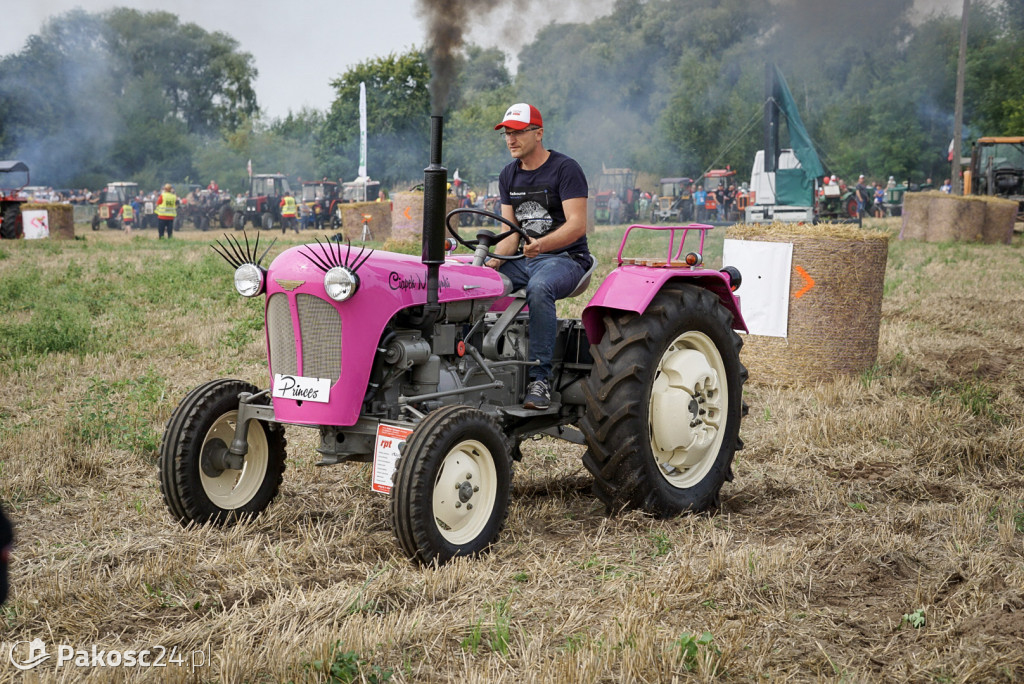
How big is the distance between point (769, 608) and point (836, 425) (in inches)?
109

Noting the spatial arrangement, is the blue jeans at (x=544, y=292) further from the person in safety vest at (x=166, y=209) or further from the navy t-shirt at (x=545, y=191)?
the person in safety vest at (x=166, y=209)

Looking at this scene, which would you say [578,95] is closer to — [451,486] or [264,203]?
[264,203]

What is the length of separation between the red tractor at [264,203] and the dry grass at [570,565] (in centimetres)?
2784

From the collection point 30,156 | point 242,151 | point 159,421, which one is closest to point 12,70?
point 30,156

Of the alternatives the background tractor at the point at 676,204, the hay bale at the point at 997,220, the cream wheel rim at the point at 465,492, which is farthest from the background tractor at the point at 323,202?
the cream wheel rim at the point at 465,492

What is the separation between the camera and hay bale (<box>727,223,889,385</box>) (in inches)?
292

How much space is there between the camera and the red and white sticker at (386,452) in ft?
12.9

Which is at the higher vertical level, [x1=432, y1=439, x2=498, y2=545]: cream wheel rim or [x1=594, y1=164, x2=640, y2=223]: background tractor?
[x1=594, y1=164, x2=640, y2=223]: background tractor

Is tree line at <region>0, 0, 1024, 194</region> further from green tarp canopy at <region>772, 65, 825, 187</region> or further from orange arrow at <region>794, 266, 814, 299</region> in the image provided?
orange arrow at <region>794, 266, 814, 299</region>

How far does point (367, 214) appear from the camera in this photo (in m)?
27.8

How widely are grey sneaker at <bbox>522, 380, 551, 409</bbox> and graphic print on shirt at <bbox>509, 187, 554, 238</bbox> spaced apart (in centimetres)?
74

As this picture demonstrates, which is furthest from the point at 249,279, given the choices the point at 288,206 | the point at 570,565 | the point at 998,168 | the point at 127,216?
the point at 127,216

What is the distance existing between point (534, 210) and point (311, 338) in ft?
4.66

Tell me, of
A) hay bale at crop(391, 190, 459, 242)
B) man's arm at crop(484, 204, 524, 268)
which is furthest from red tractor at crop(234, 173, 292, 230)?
man's arm at crop(484, 204, 524, 268)
